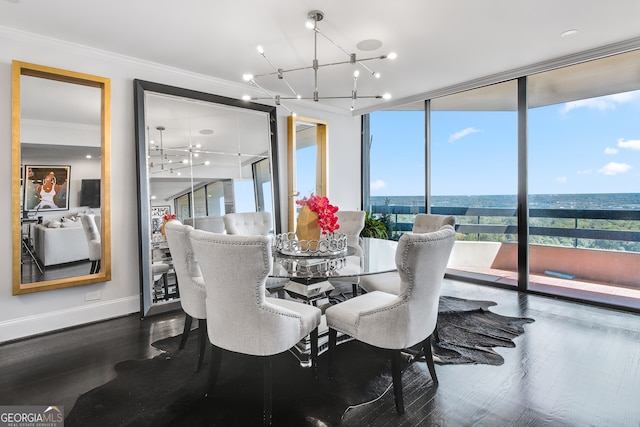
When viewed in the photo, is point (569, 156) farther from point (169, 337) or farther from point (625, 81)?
point (169, 337)

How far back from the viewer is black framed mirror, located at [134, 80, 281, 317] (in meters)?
3.40

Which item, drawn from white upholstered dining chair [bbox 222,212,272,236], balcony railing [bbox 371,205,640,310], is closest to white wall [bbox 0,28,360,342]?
white upholstered dining chair [bbox 222,212,272,236]

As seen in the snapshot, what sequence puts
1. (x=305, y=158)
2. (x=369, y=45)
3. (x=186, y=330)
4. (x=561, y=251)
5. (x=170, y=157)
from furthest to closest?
(x=305, y=158), (x=561, y=251), (x=170, y=157), (x=369, y=45), (x=186, y=330)

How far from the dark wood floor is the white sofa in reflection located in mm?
677

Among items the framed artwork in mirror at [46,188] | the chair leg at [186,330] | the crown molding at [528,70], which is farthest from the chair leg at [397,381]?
the crown molding at [528,70]

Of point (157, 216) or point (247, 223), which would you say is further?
point (247, 223)

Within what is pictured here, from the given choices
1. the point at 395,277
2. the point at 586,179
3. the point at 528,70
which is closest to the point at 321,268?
the point at 395,277

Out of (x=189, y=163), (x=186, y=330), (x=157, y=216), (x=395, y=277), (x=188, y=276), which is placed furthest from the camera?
(x=189, y=163)

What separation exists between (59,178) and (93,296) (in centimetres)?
117

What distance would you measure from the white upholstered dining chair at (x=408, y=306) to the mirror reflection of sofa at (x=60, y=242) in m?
2.76

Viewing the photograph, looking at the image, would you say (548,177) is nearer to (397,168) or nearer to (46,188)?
(397,168)

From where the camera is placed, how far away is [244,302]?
1660 millimetres

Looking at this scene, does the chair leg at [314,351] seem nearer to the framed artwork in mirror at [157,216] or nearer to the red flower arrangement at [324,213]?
the red flower arrangement at [324,213]

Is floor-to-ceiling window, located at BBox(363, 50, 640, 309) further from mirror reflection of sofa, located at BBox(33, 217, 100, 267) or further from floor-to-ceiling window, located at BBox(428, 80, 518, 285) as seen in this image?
mirror reflection of sofa, located at BBox(33, 217, 100, 267)
